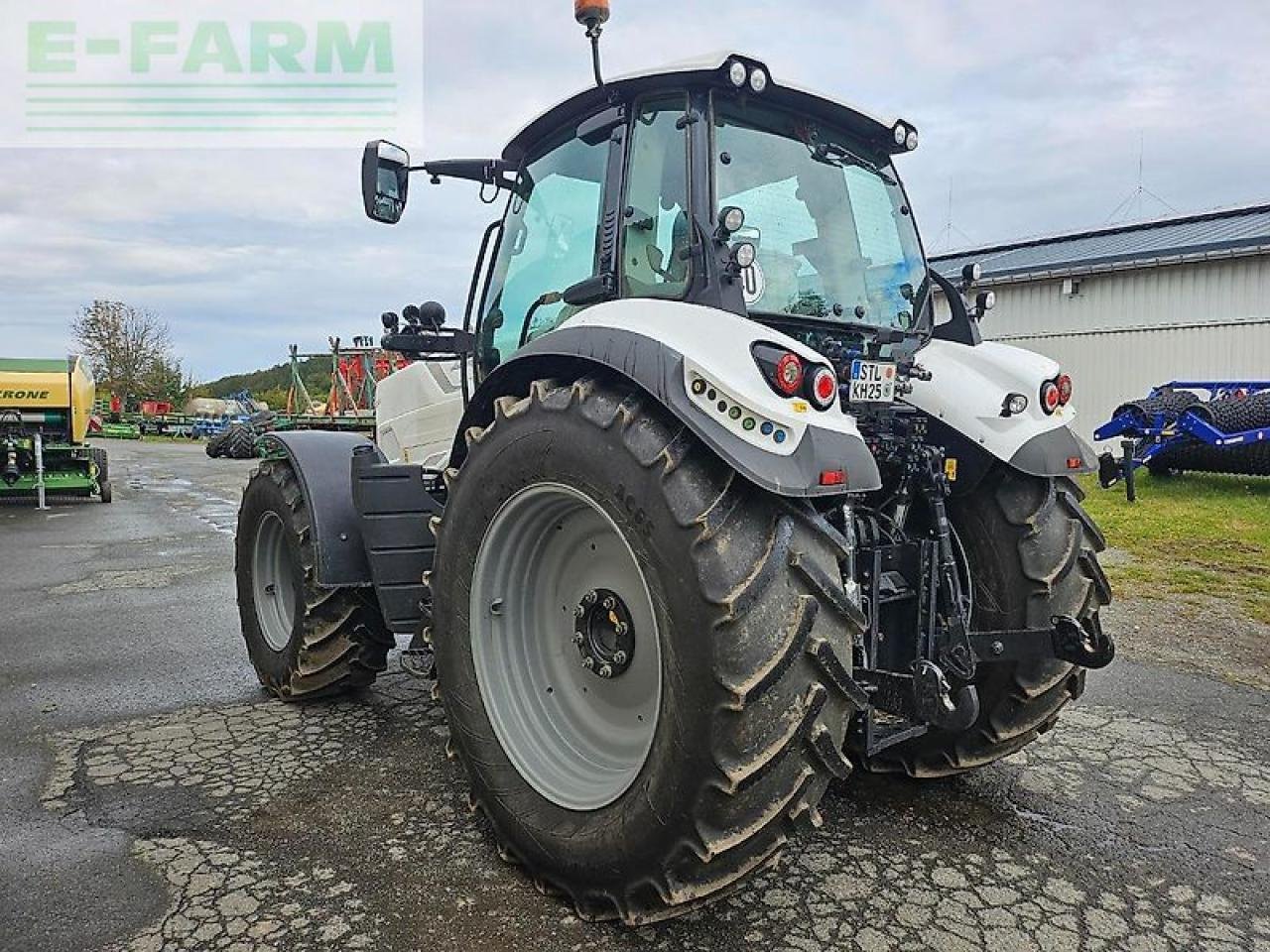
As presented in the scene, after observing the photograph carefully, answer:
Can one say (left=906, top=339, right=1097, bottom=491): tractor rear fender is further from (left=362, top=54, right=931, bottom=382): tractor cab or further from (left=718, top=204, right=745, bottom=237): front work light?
(left=718, top=204, right=745, bottom=237): front work light

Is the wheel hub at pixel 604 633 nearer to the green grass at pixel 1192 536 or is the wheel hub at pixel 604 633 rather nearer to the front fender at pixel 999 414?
the front fender at pixel 999 414

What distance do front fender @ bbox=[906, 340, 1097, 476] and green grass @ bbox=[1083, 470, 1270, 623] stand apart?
4305mm

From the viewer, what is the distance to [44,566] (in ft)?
28.6

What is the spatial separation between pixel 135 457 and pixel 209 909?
90.7 feet

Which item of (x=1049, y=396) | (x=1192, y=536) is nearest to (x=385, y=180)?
(x=1049, y=396)

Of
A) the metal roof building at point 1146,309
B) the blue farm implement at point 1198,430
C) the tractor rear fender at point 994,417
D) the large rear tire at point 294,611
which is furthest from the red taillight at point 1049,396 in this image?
the metal roof building at point 1146,309

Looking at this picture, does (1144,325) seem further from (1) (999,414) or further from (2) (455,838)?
(2) (455,838)

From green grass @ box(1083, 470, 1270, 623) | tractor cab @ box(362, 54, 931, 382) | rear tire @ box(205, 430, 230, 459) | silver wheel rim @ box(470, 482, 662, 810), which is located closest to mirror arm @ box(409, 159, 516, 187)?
tractor cab @ box(362, 54, 931, 382)

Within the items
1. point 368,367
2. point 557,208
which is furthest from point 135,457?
point 557,208

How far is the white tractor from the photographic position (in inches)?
90.7

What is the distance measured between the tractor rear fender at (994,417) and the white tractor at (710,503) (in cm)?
1

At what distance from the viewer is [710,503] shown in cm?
233

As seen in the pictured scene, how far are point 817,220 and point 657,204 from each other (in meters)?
0.67

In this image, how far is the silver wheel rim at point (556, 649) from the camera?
9.35 feet
